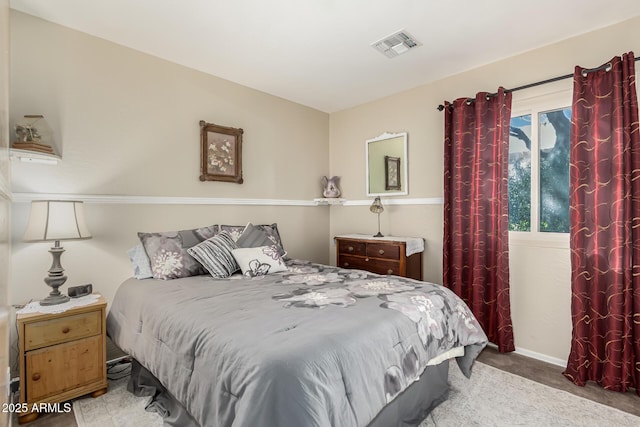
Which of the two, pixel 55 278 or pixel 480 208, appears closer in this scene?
pixel 55 278

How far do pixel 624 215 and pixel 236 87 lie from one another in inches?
136

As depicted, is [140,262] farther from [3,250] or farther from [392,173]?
[392,173]

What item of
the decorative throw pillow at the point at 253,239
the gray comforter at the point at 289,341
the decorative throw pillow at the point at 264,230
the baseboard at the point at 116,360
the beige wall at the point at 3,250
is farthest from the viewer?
the decorative throw pillow at the point at 264,230

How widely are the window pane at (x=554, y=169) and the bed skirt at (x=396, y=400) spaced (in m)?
1.60

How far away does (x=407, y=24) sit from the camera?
88.4 inches

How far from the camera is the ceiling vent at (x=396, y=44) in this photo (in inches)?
94.0

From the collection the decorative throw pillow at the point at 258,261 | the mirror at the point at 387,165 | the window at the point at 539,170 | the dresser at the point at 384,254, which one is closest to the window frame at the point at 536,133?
the window at the point at 539,170

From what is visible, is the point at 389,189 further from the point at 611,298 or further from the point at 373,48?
the point at 611,298

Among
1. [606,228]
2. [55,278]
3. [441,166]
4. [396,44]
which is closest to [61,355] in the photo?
[55,278]

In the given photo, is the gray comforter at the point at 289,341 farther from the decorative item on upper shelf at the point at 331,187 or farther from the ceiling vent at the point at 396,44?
the decorative item on upper shelf at the point at 331,187

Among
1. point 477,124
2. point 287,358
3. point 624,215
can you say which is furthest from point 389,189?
point 287,358

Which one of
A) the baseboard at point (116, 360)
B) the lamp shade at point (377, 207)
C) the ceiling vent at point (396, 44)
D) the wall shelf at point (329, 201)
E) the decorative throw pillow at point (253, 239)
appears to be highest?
the ceiling vent at point (396, 44)

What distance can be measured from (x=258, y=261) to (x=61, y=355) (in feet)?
4.35

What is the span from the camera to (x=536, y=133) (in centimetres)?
267
